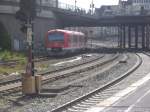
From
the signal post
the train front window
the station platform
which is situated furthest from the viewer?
the train front window

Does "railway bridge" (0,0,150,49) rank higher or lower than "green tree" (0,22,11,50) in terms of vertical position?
higher

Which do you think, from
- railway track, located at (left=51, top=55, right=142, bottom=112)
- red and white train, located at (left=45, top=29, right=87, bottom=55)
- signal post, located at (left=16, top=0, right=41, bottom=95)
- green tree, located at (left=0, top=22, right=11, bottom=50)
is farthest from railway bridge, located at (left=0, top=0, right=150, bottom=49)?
railway track, located at (left=51, top=55, right=142, bottom=112)

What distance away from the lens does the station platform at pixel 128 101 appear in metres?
16.2

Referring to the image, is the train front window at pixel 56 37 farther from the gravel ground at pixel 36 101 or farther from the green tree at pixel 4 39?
the gravel ground at pixel 36 101

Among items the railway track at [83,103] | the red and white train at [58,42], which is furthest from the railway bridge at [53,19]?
the railway track at [83,103]

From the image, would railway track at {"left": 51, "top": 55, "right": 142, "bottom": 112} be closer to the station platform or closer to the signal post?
the station platform

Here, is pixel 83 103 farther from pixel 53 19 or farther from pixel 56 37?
pixel 53 19

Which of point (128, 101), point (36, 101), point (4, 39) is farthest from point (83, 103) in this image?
point (4, 39)

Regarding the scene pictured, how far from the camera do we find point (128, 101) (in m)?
18.0

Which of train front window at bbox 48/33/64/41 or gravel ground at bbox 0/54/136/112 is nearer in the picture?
gravel ground at bbox 0/54/136/112

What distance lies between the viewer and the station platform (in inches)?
639

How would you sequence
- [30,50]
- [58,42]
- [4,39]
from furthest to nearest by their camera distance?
[4,39], [58,42], [30,50]

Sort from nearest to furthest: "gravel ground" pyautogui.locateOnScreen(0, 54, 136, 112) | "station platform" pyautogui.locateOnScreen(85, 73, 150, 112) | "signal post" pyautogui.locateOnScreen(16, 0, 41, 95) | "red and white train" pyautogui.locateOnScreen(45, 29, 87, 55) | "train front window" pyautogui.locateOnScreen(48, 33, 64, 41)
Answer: "station platform" pyautogui.locateOnScreen(85, 73, 150, 112)
"gravel ground" pyautogui.locateOnScreen(0, 54, 136, 112)
"signal post" pyautogui.locateOnScreen(16, 0, 41, 95)
"red and white train" pyautogui.locateOnScreen(45, 29, 87, 55)
"train front window" pyautogui.locateOnScreen(48, 33, 64, 41)

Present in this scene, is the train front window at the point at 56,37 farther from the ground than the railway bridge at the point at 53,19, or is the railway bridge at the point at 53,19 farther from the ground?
the railway bridge at the point at 53,19
